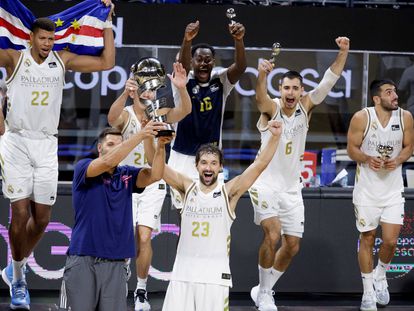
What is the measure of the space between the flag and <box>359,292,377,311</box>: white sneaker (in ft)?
11.1

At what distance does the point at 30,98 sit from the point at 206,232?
1.94 metres

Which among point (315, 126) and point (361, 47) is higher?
point (361, 47)

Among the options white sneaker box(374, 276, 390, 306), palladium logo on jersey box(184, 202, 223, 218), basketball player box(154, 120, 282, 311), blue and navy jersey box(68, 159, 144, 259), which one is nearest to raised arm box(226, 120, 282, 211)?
basketball player box(154, 120, 282, 311)

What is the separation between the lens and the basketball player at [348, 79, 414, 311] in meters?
9.87

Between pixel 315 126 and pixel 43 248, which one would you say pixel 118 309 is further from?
pixel 315 126

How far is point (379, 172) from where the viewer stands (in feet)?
32.6

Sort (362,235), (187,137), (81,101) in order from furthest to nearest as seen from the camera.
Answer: (81,101), (362,235), (187,137)

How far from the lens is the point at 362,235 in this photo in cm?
996

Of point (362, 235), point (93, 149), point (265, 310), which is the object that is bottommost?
point (265, 310)

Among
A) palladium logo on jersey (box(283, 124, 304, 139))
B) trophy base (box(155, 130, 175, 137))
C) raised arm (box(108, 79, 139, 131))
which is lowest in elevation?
palladium logo on jersey (box(283, 124, 304, 139))

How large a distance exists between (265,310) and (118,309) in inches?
92.6

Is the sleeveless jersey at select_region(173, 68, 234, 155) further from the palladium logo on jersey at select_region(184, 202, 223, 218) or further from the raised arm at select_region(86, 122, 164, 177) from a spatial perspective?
the raised arm at select_region(86, 122, 164, 177)

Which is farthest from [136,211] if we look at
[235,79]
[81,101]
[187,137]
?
[81,101]

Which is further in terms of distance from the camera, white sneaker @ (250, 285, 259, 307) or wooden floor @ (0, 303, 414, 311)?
white sneaker @ (250, 285, 259, 307)
